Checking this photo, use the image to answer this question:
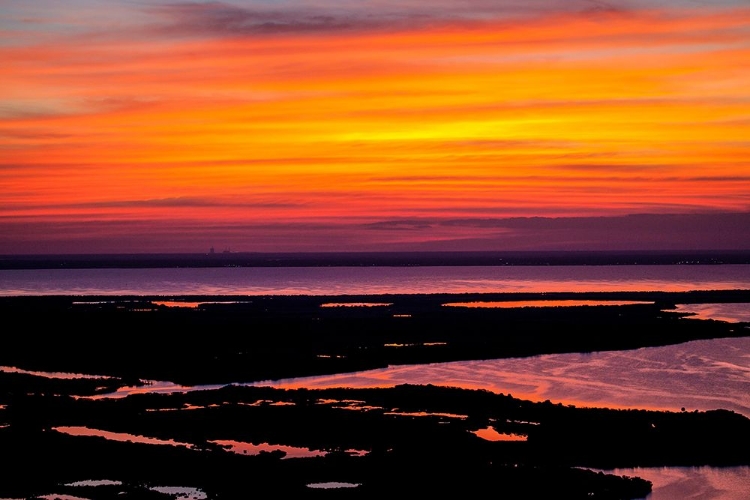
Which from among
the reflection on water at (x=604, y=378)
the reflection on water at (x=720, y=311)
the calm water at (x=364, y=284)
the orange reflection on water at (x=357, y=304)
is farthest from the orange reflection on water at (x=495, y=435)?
the calm water at (x=364, y=284)

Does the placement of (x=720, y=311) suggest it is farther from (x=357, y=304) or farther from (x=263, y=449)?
(x=263, y=449)

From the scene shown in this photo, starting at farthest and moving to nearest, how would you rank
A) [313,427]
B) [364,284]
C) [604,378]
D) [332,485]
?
[364,284] → [604,378] → [313,427] → [332,485]

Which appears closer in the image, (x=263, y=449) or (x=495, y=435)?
(x=263, y=449)

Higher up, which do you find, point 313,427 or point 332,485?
point 313,427

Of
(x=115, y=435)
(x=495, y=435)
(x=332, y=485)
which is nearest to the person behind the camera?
(x=332, y=485)

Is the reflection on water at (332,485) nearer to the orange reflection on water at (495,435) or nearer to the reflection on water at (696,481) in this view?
the orange reflection on water at (495,435)

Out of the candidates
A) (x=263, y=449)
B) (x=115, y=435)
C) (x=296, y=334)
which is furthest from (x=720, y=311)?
(x=115, y=435)

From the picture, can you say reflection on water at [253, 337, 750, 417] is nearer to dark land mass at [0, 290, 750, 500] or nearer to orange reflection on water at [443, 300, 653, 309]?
dark land mass at [0, 290, 750, 500]

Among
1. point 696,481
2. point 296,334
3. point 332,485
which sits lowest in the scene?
point 696,481

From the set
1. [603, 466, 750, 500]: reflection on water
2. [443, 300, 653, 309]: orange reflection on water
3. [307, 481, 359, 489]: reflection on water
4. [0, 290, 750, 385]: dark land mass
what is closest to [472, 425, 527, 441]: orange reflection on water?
[603, 466, 750, 500]: reflection on water
